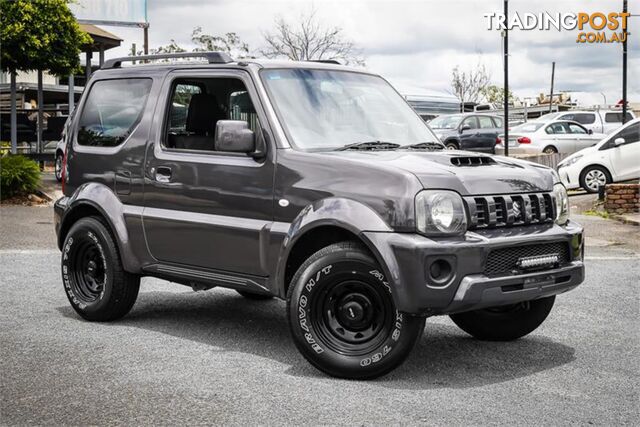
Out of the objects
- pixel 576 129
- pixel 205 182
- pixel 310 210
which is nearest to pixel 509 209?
pixel 310 210

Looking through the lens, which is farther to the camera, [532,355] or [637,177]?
[637,177]

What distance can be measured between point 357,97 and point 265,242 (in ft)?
4.37

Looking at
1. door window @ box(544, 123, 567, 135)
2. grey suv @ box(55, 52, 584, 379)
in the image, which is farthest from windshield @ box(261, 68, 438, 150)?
door window @ box(544, 123, 567, 135)

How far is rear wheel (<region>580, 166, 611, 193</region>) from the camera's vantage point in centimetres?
2055

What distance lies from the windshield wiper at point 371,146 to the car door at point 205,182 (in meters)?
0.52

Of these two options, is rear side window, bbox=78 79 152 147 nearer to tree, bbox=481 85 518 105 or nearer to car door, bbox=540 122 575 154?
car door, bbox=540 122 575 154

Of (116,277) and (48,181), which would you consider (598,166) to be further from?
(116,277)

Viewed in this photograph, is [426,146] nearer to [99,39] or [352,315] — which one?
[352,315]

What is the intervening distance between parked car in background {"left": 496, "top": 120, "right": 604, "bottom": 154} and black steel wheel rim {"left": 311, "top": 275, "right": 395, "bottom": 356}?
23321 mm

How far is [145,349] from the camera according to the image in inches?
261

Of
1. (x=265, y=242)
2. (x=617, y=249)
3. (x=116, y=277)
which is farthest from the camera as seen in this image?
(x=617, y=249)

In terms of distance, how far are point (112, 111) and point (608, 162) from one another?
14748 millimetres

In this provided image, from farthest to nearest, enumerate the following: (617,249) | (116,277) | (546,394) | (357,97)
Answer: (617,249)
(116,277)
(357,97)
(546,394)

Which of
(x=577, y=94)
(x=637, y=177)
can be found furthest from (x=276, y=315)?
(x=577, y=94)
